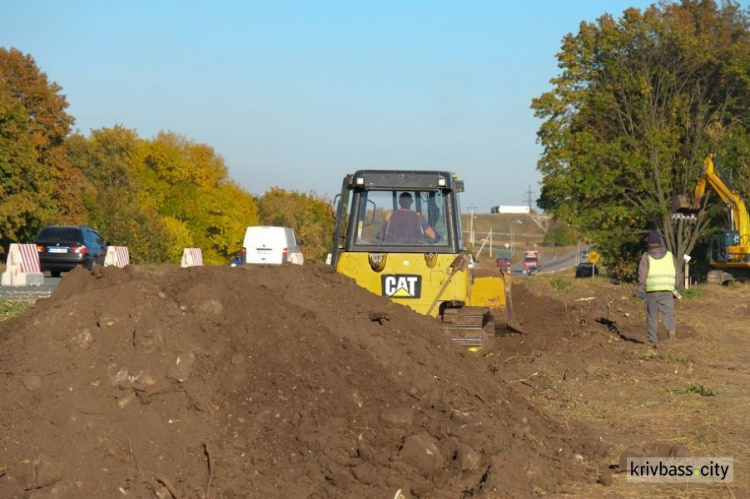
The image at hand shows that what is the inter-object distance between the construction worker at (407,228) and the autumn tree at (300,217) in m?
70.2

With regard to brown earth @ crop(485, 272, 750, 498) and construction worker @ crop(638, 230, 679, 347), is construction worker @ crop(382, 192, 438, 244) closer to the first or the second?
brown earth @ crop(485, 272, 750, 498)

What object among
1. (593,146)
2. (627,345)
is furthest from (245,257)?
(627,345)

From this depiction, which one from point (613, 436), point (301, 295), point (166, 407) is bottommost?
point (613, 436)

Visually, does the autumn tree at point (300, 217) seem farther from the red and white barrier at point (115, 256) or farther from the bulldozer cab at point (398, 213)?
the bulldozer cab at point (398, 213)

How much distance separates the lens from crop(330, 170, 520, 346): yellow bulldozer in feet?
41.3

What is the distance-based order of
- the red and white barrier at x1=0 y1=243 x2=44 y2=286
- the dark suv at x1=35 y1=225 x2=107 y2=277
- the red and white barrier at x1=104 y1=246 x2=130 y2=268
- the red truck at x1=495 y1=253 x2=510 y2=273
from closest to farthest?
the red truck at x1=495 y1=253 x2=510 y2=273 → the red and white barrier at x1=0 y1=243 x2=44 y2=286 → the dark suv at x1=35 y1=225 x2=107 y2=277 → the red and white barrier at x1=104 y1=246 x2=130 y2=268

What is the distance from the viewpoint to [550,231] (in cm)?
17912

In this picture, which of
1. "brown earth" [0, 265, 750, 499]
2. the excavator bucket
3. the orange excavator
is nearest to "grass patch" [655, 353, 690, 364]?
"brown earth" [0, 265, 750, 499]

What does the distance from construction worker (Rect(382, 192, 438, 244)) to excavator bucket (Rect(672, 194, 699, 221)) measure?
23.4 meters

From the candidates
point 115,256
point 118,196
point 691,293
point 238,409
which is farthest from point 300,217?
point 238,409

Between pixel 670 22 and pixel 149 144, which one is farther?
pixel 149 144

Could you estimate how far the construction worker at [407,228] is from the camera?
42.9 feet

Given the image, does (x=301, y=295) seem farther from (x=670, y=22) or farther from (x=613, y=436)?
(x=670, y=22)

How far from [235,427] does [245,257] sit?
99.0ft
